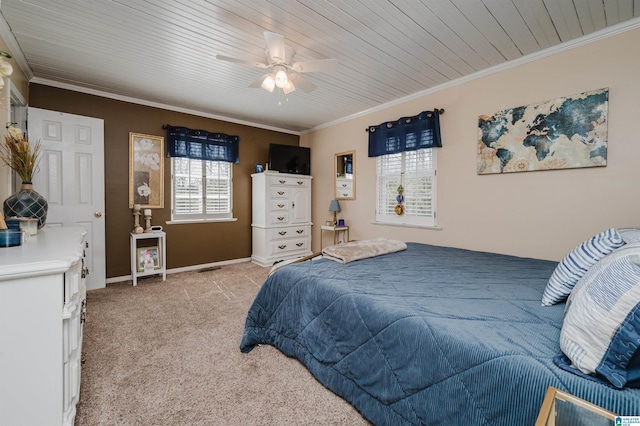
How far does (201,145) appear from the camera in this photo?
452cm

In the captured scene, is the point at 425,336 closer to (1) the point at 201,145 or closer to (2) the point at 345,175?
(2) the point at 345,175

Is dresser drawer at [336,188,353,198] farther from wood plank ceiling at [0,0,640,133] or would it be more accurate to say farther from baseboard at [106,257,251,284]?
baseboard at [106,257,251,284]

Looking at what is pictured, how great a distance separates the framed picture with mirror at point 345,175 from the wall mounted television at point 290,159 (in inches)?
27.1

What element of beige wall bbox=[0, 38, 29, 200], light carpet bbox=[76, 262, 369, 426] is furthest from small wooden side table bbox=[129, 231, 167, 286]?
beige wall bbox=[0, 38, 29, 200]

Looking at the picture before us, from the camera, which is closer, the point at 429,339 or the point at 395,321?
the point at 429,339

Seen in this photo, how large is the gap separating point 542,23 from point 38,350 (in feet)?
12.6

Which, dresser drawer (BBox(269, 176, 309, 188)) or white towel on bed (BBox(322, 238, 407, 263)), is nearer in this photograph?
white towel on bed (BBox(322, 238, 407, 263))

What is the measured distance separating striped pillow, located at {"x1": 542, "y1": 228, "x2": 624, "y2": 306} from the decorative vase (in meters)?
3.37

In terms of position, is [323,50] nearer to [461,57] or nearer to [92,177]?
[461,57]

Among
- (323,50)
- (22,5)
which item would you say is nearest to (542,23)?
(323,50)

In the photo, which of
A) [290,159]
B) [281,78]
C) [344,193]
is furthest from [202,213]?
[281,78]

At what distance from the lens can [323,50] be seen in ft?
8.89

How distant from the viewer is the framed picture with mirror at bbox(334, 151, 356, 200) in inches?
188

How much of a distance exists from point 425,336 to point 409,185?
303cm
